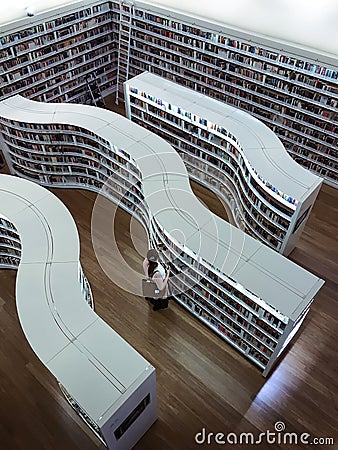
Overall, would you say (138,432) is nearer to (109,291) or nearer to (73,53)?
(109,291)

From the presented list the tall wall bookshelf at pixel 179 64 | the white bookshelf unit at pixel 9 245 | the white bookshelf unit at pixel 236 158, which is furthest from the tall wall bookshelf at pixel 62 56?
the white bookshelf unit at pixel 9 245

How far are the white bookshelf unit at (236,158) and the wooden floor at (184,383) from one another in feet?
5.06

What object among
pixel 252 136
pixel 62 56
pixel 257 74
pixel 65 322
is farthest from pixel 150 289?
pixel 62 56

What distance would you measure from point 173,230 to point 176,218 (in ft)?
0.69

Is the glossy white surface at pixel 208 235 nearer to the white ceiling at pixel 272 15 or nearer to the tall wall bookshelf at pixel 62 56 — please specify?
the tall wall bookshelf at pixel 62 56

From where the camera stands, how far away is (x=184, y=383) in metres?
5.47

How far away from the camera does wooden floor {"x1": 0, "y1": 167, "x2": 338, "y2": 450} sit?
5.07 metres

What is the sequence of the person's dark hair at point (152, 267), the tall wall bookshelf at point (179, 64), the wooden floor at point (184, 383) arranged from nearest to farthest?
1. the wooden floor at point (184, 383)
2. the person's dark hair at point (152, 267)
3. the tall wall bookshelf at point (179, 64)

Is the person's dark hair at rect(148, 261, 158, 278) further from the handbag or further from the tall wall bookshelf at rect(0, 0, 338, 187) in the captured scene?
the tall wall bookshelf at rect(0, 0, 338, 187)

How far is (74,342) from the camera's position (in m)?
4.23

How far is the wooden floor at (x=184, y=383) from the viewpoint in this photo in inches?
200

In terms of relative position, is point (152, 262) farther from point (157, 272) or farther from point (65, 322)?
point (65, 322)

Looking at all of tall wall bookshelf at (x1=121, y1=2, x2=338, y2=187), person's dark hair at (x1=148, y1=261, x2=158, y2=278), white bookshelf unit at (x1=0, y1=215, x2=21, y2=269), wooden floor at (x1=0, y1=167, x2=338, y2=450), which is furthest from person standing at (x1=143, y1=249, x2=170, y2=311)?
tall wall bookshelf at (x1=121, y1=2, x2=338, y2=187)

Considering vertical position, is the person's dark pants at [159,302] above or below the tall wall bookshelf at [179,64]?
below
